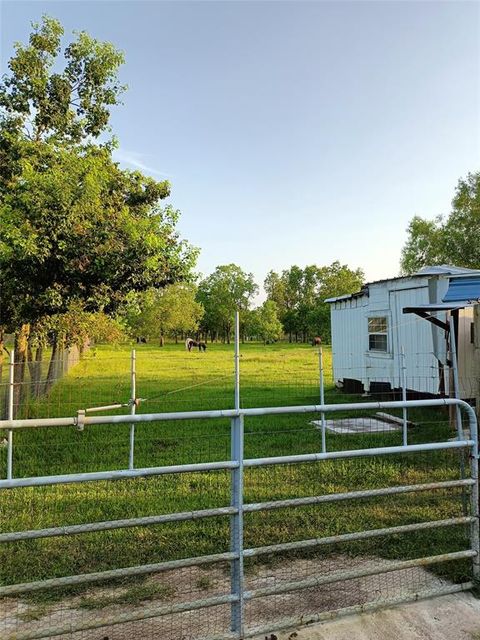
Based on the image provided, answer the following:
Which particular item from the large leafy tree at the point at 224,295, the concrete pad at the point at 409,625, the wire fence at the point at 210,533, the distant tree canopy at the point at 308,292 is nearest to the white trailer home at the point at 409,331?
the wire fence at the point at 210,533

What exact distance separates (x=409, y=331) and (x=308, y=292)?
67.0 meters

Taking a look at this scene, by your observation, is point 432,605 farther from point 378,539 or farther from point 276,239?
point 276,239

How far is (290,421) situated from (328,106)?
29.3 feet

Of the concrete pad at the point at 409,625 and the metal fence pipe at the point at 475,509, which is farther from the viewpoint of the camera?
the metal fence pipe at the point at 475,509

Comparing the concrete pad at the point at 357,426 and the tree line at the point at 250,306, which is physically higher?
the tree line at the point at 250,306

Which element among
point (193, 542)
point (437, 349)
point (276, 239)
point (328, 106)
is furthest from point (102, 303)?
point (276, 239)

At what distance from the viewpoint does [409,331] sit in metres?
12.2

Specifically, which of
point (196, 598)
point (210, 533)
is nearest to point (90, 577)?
point (196, 598)

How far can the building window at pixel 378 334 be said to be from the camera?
1322 cm

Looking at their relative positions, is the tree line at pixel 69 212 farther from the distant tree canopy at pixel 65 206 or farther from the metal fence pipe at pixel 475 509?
the metal fence pipe at pixel 475 509

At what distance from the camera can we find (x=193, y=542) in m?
3.92

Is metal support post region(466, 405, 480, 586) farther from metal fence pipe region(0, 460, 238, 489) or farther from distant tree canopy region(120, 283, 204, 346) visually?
distant tree canopy region(120, 283, 204, 346)

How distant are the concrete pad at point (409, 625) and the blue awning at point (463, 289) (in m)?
8.19

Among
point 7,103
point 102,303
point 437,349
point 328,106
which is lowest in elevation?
point 437,349
